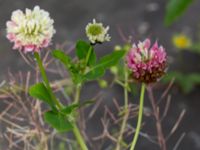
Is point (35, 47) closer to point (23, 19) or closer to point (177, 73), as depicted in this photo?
point (23, 19)

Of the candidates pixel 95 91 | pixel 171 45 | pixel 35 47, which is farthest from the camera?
pixel 171 45

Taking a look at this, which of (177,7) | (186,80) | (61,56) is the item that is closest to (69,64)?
(61,56)

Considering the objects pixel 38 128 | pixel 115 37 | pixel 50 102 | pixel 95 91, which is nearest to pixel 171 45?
pixel 115 37

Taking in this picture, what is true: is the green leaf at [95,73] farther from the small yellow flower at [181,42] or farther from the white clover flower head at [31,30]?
the small yellow flower at [181,42]

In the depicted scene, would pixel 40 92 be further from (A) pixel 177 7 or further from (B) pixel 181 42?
(B) pixel 181 42

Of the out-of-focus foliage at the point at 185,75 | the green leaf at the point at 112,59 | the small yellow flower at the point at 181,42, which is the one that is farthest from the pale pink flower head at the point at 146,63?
the small yellow flower at the point at 181,42

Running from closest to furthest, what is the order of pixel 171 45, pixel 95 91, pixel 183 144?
pixel 183 144 → pixel 95 91 → pixel 171 45

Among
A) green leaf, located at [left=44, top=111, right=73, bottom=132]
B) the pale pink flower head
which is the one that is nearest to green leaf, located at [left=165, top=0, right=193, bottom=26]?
the pale pink flower head
